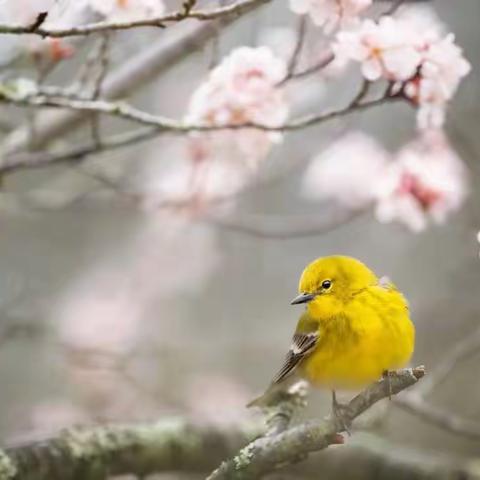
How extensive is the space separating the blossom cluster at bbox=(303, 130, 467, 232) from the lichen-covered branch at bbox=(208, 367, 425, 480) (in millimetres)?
256

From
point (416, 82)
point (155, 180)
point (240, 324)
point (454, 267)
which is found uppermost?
point (155, 180)

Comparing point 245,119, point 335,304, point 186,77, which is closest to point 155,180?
point 186,77

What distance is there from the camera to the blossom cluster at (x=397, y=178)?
64 centimetres

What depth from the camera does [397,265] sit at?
3.78 feet

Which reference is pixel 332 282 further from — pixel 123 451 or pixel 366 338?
pixel 123 451

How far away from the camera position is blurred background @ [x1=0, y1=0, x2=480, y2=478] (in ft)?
3.17

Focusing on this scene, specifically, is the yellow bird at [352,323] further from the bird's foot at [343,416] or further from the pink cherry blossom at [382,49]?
the pink cherry blossom at [382,49]

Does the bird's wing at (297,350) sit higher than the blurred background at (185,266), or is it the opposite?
the blurred background at (185,266)

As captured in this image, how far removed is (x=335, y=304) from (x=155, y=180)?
0.87m

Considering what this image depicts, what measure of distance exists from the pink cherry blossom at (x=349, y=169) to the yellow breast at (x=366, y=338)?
569 mm

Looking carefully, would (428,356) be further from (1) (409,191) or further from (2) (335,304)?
(2) (335,304)

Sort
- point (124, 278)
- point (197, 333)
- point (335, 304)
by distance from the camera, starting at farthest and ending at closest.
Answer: point (124, 278) → point (197, 333) → point (335, 304)

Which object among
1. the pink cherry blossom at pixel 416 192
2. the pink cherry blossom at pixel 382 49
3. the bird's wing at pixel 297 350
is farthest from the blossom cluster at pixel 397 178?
the bird's wing at pixel 297 350

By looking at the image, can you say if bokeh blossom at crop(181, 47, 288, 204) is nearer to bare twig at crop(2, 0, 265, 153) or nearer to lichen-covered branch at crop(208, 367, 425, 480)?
bare twig at crop(2, 0, 265, 153)
